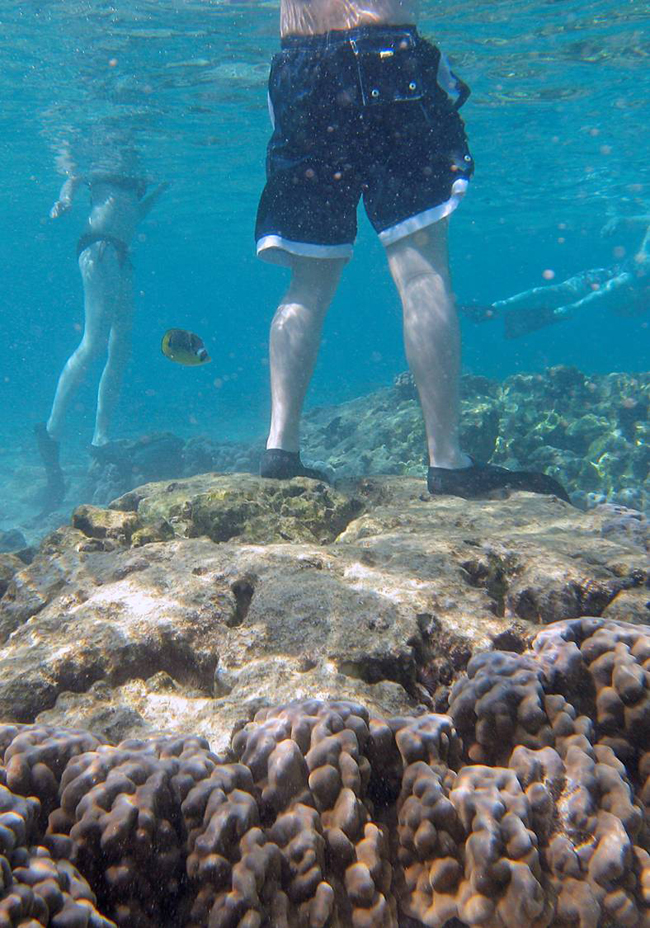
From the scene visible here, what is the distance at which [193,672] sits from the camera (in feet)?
7.23

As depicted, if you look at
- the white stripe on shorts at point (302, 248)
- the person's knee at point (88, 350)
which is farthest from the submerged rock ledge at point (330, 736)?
the person's knee at point (88, 350)

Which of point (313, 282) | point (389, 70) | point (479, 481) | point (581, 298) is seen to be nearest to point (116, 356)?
point (313, 282)

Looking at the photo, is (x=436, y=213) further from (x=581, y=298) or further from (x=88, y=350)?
(x=581, y=298)

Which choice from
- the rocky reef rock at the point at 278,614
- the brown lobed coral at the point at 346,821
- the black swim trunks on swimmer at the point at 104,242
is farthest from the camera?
the black swim trunks on swimmer at the point at 104,242

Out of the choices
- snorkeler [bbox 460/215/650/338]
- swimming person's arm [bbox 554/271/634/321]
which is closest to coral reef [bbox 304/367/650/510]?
snorkeler [bbox 460/215/650/338]

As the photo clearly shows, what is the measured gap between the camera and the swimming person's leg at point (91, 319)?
448 inches

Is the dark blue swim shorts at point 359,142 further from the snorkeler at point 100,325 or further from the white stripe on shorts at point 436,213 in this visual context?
the snorkeler at point 100,325

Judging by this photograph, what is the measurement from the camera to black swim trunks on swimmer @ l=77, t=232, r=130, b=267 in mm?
12117

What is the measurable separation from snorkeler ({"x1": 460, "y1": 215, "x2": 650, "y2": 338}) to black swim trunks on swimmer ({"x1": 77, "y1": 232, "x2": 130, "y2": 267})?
1001 cm

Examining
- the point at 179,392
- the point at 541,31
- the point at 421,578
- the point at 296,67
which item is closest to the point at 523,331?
the point at 541,31

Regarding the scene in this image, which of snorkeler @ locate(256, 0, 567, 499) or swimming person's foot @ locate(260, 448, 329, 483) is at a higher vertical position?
snorkeler @ locate(256, 0, 567, 499)

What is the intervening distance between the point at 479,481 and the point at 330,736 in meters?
2.84

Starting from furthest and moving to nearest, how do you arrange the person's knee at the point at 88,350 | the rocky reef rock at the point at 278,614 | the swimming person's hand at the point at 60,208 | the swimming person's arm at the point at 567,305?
the swimming person's arm at the point at 567,305
the swimming person's hand at the point at 60,208
the person's knee at the point at 88,350
the rocky reef rock at the point at 278,614

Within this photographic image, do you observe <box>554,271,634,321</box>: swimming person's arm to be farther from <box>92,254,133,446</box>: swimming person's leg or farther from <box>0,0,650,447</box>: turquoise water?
<box>92,254,133,446</box>: swimming person's leg
